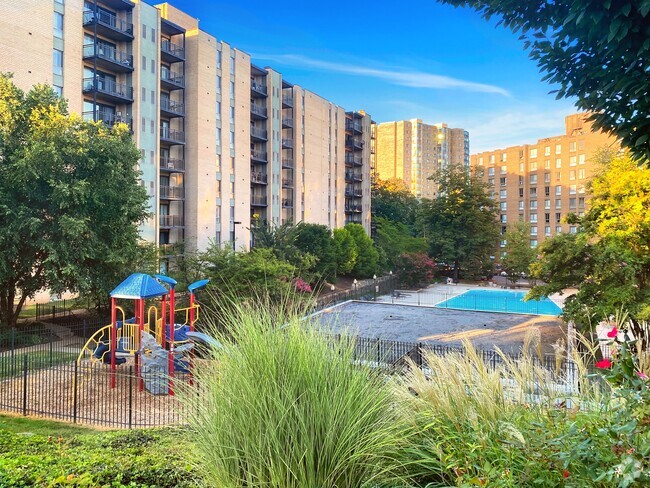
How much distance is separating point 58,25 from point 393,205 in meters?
52.3

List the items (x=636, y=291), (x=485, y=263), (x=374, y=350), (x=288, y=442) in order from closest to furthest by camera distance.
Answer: (x=288, y=442) < (x=374, y=350) < (x=636, y=291) < (x=485, y=263)

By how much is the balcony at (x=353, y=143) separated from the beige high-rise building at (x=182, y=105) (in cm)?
874

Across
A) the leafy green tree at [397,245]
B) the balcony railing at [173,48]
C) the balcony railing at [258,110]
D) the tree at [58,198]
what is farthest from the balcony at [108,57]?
the leafy green tree at [397,245]

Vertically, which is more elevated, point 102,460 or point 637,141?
point 637,141

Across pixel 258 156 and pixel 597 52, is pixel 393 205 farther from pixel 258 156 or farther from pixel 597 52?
pixel 597 52

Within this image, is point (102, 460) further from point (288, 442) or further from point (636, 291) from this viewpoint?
point (636, 291)

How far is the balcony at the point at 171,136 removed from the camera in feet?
116

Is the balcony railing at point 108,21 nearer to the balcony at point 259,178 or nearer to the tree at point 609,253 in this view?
the balcony at point 259,178

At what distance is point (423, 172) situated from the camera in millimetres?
137875

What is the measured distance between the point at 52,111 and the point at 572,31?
730 inches

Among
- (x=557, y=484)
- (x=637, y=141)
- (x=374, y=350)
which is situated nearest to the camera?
(x=557, y=484)

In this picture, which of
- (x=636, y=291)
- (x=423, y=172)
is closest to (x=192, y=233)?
(x=636, y=291)

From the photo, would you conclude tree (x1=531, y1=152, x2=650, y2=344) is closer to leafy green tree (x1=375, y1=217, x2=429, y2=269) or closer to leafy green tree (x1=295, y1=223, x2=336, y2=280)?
leafy green tree (x1=295, y1=223, x2=336, y2=280)

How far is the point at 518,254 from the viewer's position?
46.6 metres
